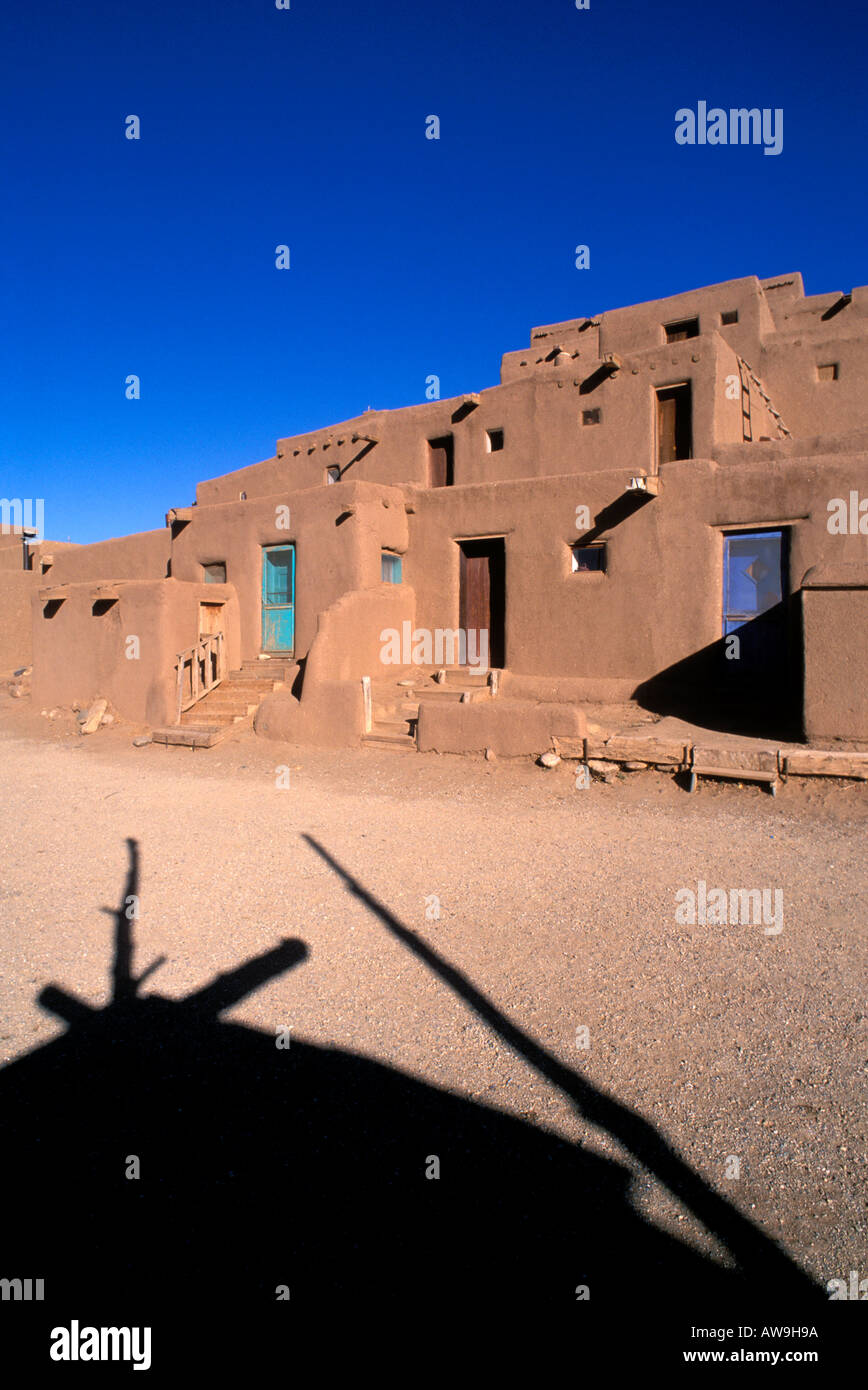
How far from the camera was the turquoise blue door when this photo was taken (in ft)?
48.4

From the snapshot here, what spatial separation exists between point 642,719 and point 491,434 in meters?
7.83

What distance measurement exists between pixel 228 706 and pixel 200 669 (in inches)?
54.0

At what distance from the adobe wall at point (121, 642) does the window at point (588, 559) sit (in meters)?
7.19

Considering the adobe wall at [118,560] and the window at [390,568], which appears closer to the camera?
the window at [390,568]

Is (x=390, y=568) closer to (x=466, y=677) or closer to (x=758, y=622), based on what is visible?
(x=466, y=677)

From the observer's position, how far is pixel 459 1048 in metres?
3.58

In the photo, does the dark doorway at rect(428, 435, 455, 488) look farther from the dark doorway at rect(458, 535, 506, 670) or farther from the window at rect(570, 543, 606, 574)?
the window at rect(570, 543, 606, 574)

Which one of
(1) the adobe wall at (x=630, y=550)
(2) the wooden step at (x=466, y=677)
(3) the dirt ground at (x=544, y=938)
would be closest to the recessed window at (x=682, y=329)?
(1) the adobe wall at (x=630, y=550)

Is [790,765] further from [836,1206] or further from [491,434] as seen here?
[491,434]

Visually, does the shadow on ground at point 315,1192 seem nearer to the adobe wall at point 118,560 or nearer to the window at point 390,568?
the window at point 390,568

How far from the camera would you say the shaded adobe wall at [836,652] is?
7715 millimetres

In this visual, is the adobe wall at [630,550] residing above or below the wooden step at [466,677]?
above

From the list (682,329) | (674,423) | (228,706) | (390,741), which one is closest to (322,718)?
(390,741)
